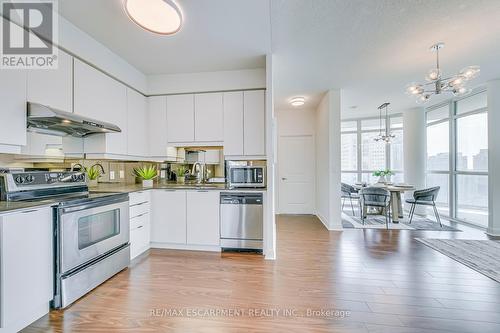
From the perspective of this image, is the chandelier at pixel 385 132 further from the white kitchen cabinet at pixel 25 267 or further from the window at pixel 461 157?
the white kitchen cabinet at pixel 25 267

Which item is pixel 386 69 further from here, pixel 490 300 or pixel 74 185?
pixel 74 185

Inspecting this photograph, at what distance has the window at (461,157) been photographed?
4199 millimetres

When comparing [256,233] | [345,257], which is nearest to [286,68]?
[256,233]

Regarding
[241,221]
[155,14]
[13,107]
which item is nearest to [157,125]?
[13,107]

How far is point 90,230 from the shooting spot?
203 cm

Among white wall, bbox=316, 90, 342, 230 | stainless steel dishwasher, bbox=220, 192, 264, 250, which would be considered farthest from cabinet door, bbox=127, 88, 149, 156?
white wall, bbox=316, 90, 342, 230

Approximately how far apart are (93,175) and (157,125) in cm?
113

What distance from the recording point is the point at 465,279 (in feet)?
7.41

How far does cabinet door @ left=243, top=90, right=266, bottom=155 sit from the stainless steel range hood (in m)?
1.67

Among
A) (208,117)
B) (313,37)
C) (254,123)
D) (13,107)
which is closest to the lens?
(13,107)

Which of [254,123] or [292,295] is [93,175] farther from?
[292,295]

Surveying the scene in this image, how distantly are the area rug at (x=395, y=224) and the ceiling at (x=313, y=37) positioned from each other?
2741 mm

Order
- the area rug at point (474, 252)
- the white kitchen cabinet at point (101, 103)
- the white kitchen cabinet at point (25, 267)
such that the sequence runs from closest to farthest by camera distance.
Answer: the white kitchen cabinet at point (25, 267), the white kitchen cabinet at point (101, 103), the area rug at point (474, 252)

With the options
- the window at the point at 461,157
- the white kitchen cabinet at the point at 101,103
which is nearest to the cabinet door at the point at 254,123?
the white kitchen cabinet at the point at 101,103
